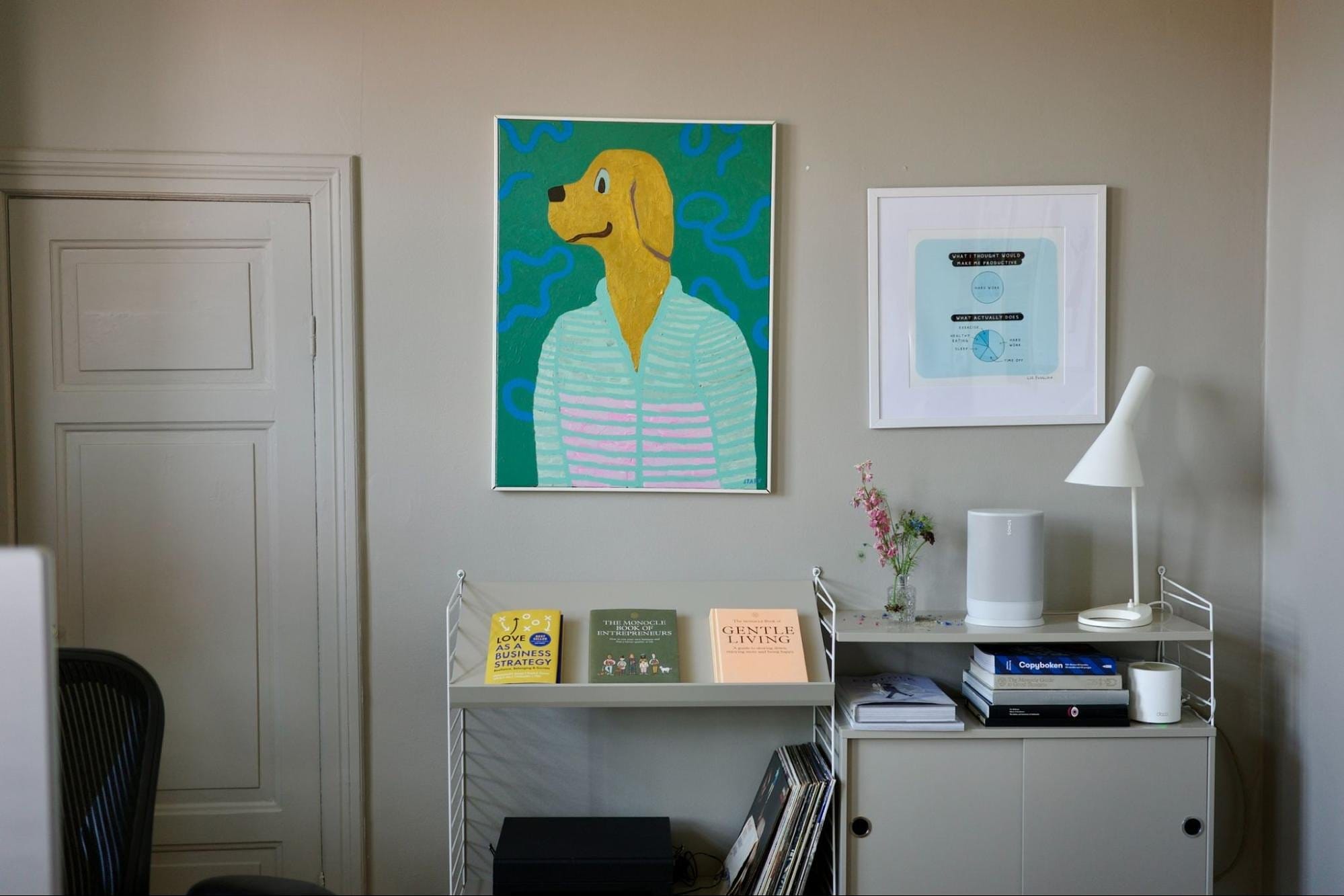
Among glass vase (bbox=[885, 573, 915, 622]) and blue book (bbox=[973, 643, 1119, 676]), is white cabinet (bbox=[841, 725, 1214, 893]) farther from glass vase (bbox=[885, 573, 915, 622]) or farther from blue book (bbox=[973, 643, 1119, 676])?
glass vase (bbox=[885, 573, 915, 622])

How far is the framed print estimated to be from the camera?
241cm

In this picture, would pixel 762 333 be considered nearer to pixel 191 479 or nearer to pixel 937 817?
pixel 937 817

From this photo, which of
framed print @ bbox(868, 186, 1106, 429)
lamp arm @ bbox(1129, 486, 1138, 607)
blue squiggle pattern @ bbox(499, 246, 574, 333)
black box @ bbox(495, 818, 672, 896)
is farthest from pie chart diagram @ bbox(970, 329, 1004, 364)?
black box @ bbox(495, 818, 672, 896)

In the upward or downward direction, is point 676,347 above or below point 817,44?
below

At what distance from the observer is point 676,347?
7.84 feet

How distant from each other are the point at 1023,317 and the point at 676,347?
87 centimetres

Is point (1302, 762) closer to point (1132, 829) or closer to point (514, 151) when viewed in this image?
point (1132, 829)

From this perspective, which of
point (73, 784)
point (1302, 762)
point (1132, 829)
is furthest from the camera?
point (1302, 762)

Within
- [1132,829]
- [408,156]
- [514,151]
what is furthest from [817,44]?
[1132,829]

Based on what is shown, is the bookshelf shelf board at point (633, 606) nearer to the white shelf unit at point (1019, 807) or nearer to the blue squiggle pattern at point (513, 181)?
the white shelf unit at point (1019, 807)

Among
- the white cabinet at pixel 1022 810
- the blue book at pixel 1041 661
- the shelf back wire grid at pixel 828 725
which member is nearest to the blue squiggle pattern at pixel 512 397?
the shelf back wire grid at pixel 828 725

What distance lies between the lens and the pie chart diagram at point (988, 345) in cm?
242

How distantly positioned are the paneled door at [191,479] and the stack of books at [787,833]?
108 centimetres

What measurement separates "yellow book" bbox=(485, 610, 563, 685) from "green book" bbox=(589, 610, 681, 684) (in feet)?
0.29
